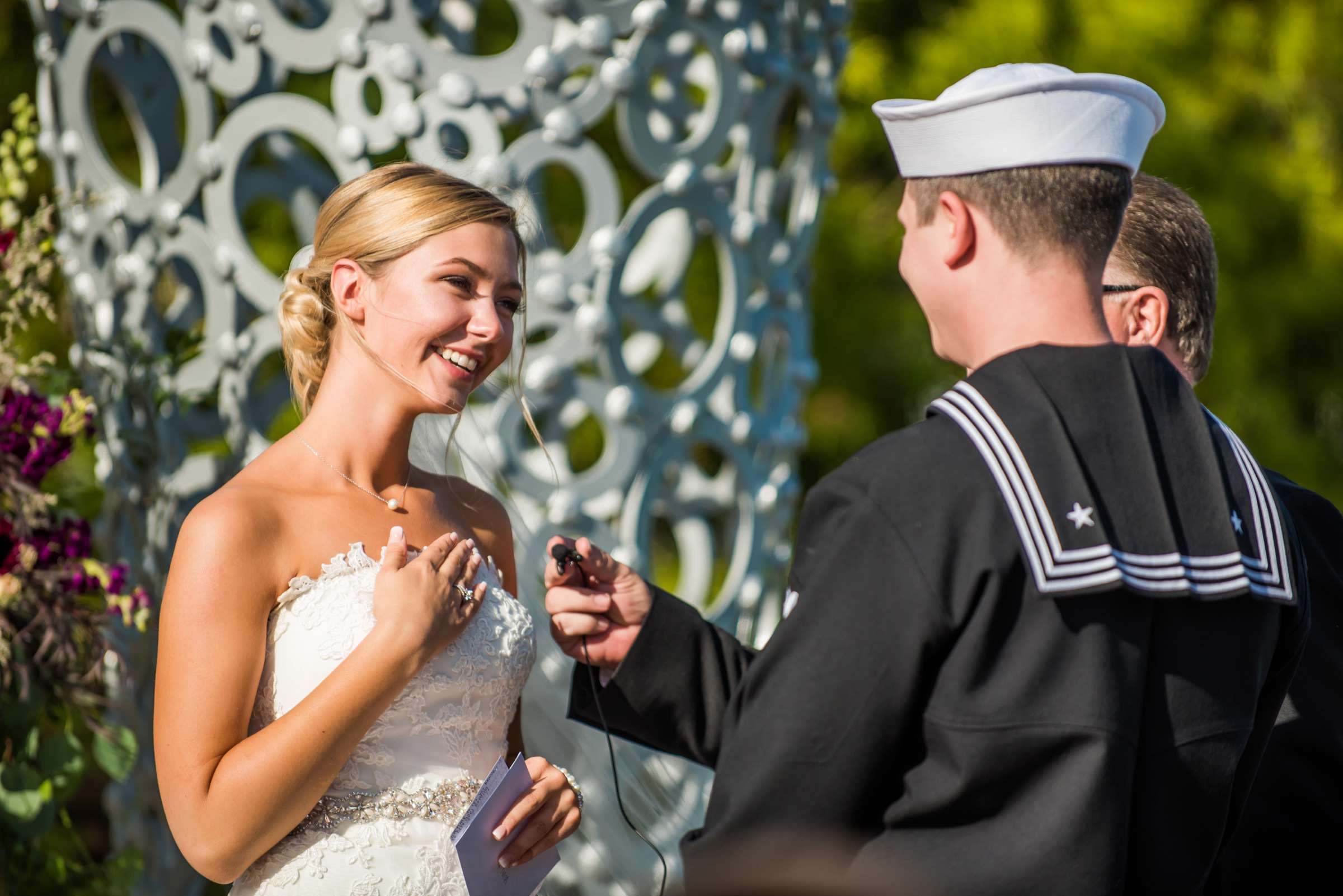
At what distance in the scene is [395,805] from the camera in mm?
1981

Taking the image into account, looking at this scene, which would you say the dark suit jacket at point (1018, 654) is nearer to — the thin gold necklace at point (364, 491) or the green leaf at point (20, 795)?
the thin gold necklace at point (364, 491)

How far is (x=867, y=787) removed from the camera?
58.7 inches

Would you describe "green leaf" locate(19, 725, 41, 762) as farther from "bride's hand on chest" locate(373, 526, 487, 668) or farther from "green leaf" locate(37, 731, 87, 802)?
"bride's hand on chest" locate(373, 526, 487, 668)

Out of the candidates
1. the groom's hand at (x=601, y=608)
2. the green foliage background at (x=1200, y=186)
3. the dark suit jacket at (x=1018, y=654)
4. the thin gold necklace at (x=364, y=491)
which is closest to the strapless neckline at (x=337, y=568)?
the thin gold necklace at (x=364, y=491)

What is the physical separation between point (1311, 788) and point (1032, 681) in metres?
1.06

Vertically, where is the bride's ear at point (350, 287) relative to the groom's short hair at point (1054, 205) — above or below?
below

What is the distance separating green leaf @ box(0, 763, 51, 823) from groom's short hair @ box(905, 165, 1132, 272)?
86.1 inches

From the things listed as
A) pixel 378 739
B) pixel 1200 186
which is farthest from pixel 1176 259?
pixel 1200 186

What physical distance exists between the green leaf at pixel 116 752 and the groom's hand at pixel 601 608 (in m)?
1.19

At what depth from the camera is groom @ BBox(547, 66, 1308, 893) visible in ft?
4.79

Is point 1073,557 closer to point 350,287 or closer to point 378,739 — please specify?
point 378,739

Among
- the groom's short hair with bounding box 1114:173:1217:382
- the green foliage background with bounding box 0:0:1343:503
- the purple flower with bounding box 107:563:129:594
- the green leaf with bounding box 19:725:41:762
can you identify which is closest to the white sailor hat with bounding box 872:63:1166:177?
the groom's short hair with bounding box 1114:173:1217:382

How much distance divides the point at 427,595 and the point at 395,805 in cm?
35

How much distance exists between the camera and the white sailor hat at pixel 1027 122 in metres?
1.61
